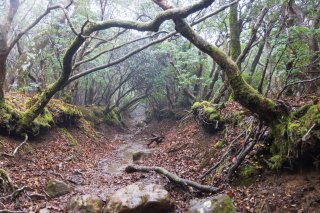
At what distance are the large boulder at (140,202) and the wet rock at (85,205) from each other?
11.3 inches

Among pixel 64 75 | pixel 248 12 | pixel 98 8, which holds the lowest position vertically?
pixel 64 75

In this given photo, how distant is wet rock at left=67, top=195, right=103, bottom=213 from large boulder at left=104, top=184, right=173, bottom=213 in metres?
0.29

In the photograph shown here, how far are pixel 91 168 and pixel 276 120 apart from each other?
24.9 feet

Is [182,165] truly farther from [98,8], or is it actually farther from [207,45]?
[98,8]

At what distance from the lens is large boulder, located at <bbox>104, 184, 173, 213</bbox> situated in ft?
21.0

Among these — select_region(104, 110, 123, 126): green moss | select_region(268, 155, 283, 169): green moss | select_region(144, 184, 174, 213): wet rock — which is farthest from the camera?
select_region(104, 110, 123, 126): green moss

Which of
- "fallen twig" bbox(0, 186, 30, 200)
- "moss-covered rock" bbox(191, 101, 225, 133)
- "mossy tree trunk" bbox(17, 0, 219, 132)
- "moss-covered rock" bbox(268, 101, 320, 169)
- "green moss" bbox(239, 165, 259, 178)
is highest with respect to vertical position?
"mossy tree trunk" bbox(17, 0, 219, 132)

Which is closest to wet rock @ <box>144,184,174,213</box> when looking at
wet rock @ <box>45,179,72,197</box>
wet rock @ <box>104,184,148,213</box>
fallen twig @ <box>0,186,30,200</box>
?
wet rock @ <box>104,184,148,213</box>

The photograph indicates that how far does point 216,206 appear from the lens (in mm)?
5676

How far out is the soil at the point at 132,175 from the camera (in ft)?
18.0

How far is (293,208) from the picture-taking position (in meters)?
5.11

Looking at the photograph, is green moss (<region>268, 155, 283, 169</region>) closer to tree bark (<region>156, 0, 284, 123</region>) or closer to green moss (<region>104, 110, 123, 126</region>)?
tree bark (<region>156, 0, 284, 123</region>)

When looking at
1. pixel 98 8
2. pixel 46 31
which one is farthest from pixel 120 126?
pixel 46 31

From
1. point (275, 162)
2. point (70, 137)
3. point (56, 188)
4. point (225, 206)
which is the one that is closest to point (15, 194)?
point (56, 188)
